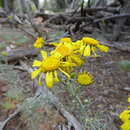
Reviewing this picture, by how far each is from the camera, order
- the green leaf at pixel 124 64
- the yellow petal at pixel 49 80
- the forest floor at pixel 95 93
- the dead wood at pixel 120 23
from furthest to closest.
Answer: the dead wood at pixel 120 23 → the green leaf at pixel 124 64 → the forest floor at pixel 95 93 → the yellow petal at pixel 49 80

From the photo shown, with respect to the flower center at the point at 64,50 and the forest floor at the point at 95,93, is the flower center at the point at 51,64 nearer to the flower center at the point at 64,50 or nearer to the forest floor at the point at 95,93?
the flower center at the point at 64,50

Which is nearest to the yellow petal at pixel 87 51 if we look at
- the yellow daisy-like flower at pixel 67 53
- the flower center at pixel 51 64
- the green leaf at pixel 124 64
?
the yellow daisy-like flower at pixel 67 53

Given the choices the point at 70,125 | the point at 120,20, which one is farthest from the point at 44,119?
the point at 120,20

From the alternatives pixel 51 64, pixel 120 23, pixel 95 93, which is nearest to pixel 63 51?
pixel 51 64

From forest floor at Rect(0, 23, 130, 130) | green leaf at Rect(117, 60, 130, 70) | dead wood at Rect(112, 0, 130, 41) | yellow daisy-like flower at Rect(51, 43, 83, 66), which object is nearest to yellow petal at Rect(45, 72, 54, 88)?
yellow daisy-like flower at Rect(51, 43, 83, 66)

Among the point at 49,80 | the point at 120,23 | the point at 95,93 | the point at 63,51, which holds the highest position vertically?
the point at 120,23

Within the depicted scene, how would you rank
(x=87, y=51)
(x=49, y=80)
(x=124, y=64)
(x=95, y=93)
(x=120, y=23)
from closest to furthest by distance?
(x=49, y=80)
(x=87, y=51)
(x=95, y=93)
(x=124, y=64)
(x=120, y=23)

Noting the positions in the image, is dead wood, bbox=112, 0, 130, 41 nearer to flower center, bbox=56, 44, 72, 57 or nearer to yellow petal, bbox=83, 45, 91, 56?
yellow petal, bbox=83, 45, 91, 56

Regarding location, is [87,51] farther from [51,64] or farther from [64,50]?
[51,64]

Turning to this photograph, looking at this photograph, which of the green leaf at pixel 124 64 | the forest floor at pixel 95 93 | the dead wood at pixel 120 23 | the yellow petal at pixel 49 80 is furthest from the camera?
the dead wood at pixel 120 23
